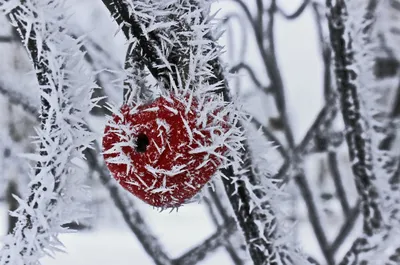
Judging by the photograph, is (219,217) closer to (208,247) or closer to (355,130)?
(208,247)

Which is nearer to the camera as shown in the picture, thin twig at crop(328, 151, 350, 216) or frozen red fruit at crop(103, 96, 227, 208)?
frozen red fruit at crop(103, 96, 227, 208)

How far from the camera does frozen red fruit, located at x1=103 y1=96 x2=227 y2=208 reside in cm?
21

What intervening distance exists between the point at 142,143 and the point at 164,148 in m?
0.01

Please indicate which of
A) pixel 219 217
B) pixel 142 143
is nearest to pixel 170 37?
pixel 142 143

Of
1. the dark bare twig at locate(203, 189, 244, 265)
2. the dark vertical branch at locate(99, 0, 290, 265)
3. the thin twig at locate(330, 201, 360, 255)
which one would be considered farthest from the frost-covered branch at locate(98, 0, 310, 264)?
the thin twig at locate(330, 201, 360, 255)

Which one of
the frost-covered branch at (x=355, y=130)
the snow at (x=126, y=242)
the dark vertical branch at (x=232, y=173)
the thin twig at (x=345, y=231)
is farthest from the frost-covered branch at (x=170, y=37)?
the snow at (x=126, y=242)

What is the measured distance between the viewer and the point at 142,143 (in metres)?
0.22

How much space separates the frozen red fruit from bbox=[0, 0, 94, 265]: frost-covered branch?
21mm

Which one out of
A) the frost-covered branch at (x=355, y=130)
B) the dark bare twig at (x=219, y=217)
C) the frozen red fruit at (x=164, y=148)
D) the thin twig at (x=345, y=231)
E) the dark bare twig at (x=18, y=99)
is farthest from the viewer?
the thin twig at (x=345, y=231)

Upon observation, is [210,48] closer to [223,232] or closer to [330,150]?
[223,232]

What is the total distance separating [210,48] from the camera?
0.24 m

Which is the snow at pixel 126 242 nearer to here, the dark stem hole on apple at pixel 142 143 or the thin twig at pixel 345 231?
the thin twig at pixel 345 231

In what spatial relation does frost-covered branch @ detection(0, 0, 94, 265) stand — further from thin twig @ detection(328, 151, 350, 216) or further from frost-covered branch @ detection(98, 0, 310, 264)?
thin twig @ detection(328, 151, 350, 216)

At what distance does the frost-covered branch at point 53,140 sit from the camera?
23 cm
